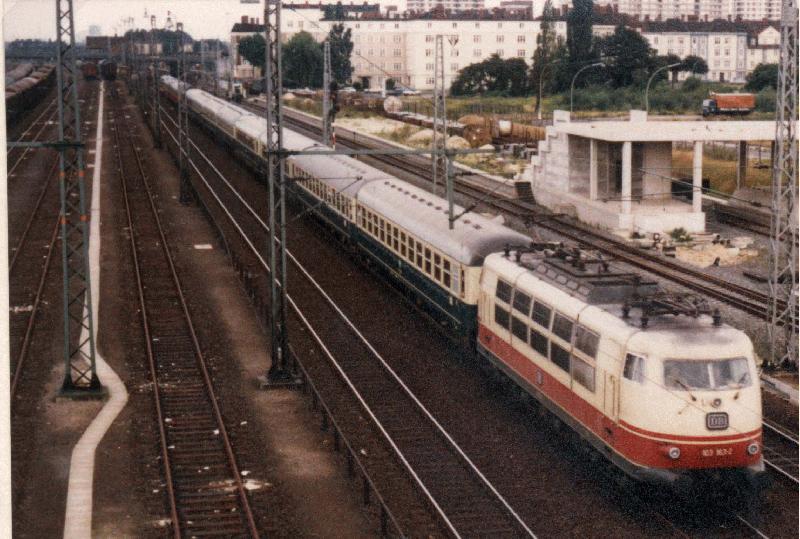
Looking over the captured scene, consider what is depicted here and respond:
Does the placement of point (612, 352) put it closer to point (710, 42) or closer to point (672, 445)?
point (672, 445)

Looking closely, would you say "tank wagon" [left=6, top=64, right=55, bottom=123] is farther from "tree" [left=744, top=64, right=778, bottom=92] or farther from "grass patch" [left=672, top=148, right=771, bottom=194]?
"tree" [left=744, top=64, right=778, bottom=92]

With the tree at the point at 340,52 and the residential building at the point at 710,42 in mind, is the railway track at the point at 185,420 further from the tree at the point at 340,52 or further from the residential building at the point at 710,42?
the residential building at the point at 710,42

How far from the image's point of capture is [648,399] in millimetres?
19812

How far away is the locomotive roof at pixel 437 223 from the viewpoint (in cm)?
2989

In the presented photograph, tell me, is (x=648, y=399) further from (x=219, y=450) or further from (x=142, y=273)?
(x=142, y=273)

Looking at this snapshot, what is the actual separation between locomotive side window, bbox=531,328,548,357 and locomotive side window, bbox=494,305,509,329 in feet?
6.04

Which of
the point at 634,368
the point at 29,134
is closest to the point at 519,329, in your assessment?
the point at 634,368

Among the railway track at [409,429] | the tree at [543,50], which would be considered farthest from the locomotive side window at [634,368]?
the tree at [543,50]

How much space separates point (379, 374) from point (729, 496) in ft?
39.1

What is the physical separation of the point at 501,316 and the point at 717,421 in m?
7.91

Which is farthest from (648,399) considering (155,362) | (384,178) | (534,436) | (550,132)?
(550,132)

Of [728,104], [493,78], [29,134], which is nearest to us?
[728,104]

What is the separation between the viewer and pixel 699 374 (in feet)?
65.0

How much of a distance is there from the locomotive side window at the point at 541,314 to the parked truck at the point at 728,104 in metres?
62.9
